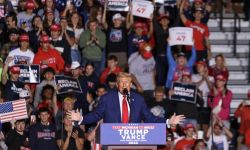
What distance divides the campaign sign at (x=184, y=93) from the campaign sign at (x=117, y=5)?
254cm

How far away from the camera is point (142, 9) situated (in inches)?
803

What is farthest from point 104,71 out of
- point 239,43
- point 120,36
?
point 239,43

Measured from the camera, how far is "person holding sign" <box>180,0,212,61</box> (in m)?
20.5

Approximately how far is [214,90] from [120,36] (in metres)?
2.25

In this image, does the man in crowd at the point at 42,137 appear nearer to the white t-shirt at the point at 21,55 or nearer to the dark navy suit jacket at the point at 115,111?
the white t-shirt at the point at 21,55

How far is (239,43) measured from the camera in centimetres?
2208

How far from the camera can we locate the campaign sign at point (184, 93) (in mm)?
18719

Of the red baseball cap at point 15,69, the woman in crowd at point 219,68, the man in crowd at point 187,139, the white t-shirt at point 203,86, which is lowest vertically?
the man in crowd at point 187,139

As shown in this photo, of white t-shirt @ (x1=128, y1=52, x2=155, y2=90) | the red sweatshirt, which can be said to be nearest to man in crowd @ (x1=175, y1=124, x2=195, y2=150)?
white t-shirt @ (x1=128, y1=52, x2=155, y2=90)

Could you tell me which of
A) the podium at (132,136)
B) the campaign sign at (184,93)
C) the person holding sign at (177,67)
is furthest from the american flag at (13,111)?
the podium at (132,136)

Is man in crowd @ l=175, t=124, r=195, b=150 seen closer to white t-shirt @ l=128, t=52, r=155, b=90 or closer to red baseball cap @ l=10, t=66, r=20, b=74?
white t-shirt @ l=128, t=52, r=155, b=90

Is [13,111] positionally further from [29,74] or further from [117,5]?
[117,5]

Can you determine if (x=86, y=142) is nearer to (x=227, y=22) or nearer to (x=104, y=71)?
(x=104, y=71)

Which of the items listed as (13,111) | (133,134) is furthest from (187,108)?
(133,134)
